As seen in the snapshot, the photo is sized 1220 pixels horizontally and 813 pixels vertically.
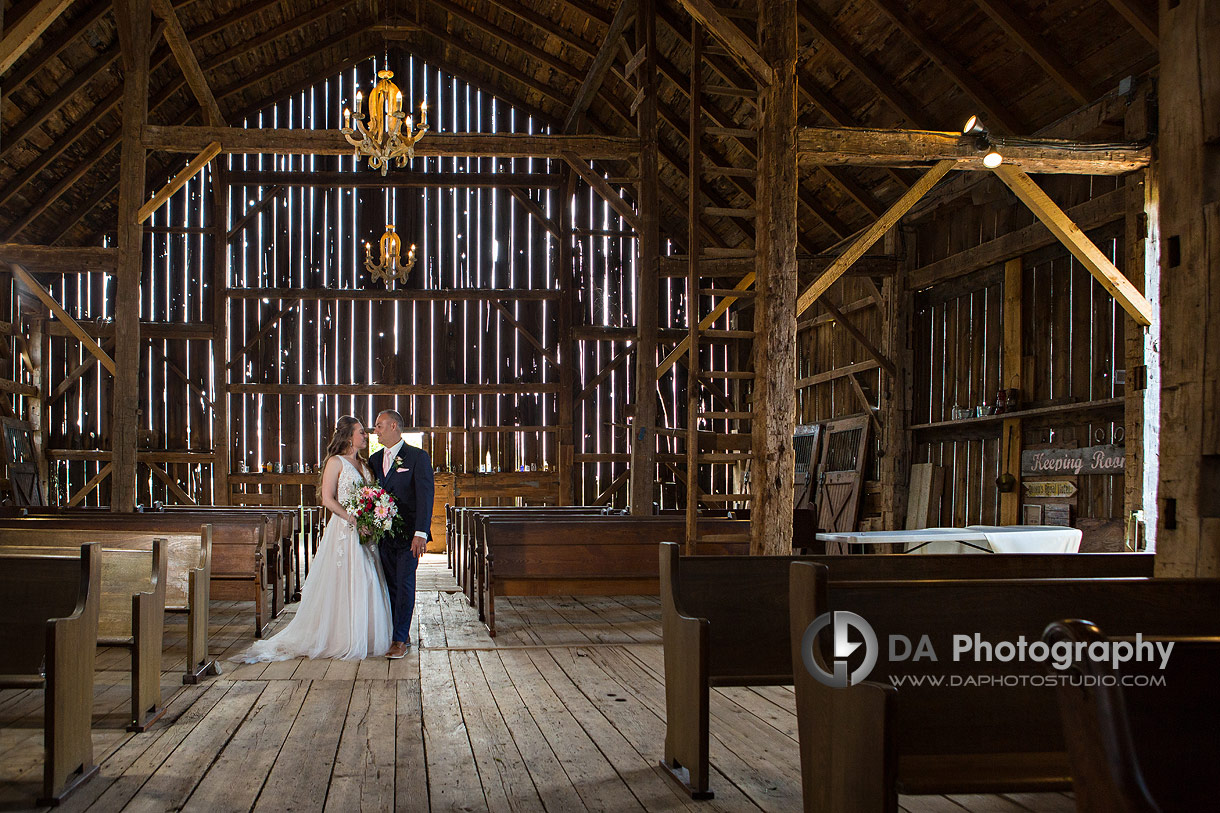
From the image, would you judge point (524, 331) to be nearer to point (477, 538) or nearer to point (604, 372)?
point (604, 372)

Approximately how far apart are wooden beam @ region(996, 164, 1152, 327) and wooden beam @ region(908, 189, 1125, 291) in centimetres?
75

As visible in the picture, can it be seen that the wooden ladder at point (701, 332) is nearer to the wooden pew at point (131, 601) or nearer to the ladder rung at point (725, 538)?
the ladder rung at point (725, 538)

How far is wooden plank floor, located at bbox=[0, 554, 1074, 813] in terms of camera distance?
343 cm

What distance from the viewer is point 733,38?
7.93 meters

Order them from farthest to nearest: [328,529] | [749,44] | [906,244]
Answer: [906,244] < [749,44] < [328,529]

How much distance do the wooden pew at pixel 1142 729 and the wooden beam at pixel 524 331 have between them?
14.0 metres

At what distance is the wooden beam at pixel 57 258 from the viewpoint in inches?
459

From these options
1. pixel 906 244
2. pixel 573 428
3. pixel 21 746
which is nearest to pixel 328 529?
pixel 21 746

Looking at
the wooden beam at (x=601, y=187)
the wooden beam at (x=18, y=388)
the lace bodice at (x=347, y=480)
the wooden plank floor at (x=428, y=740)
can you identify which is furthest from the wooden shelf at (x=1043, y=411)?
the wooden beam at (x=18, y=388)

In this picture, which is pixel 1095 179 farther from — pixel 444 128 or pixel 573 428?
pixel 444 128

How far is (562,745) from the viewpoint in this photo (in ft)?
13.6

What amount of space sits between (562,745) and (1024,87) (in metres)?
8.05

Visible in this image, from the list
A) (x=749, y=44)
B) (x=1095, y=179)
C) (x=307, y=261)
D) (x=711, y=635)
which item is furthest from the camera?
(x=307, y=261)

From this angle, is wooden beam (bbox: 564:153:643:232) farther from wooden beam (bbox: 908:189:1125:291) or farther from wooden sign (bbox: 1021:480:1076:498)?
wooden sign (bbox: 1021:480:1076:498)
